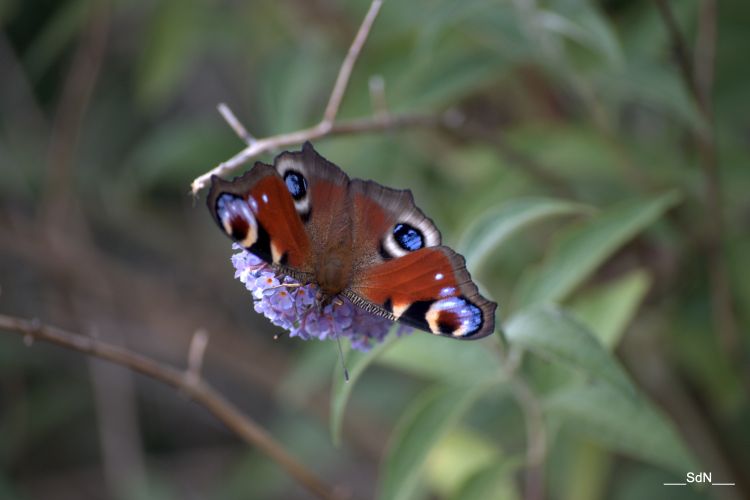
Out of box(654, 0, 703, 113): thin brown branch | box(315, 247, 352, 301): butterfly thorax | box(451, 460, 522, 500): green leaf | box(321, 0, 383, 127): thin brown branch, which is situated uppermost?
box(654, 0, 703, 113): thin brown branch

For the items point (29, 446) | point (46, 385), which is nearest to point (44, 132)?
point (46, 385)

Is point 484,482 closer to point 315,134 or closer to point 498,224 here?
point 498,224

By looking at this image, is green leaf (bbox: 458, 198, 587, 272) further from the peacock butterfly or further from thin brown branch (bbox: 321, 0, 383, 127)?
thin brown branch (bbox: 321, 0, 383, 127)

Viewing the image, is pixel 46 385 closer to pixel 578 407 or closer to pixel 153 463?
pixel 153 463

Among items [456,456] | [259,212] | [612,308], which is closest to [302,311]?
[259,212]

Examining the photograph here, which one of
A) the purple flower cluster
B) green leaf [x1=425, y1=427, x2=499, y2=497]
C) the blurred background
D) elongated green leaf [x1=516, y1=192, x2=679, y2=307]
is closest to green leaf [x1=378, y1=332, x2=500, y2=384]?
the blurred background

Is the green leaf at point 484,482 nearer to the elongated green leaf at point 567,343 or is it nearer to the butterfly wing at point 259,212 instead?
the elongated green leaf at point 567,343
